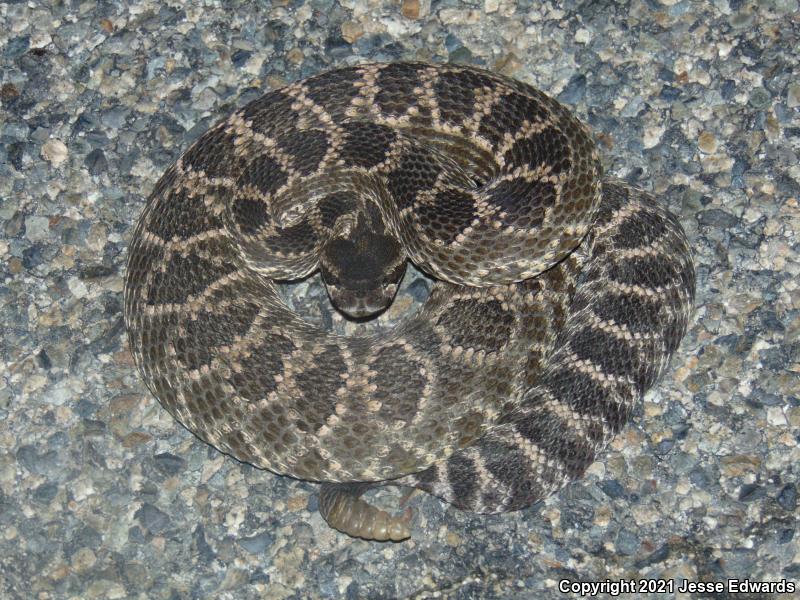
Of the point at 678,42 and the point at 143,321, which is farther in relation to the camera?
the point at 678,42

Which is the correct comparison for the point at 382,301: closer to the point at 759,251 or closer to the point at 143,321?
the point at 143,321

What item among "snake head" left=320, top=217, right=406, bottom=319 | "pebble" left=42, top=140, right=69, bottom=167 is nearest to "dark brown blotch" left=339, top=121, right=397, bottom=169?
"snake head" left=320, top=217, right=406, bottom=319

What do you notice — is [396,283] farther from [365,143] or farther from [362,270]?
[365,143]

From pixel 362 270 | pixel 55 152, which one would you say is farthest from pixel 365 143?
pixel 55 152

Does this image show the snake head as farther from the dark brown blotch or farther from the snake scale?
the dark brown blotch

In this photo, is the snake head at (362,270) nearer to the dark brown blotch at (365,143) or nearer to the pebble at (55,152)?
the dark brown blotch at (365,143)

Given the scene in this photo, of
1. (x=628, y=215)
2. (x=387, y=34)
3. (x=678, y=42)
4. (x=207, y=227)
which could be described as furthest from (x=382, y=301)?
(x=678, y=42)
